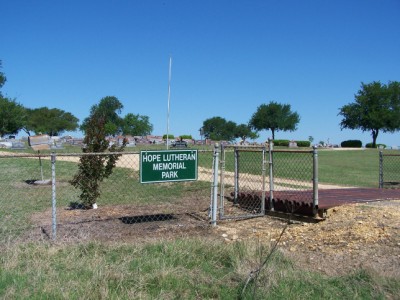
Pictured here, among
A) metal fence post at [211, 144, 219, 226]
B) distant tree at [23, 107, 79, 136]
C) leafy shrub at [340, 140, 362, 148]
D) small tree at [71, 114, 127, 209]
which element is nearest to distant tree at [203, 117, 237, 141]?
distant tree at [23, 107, 79, 136]

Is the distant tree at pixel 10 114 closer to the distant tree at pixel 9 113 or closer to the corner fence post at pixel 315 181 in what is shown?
the distant tree at pixel 9 113

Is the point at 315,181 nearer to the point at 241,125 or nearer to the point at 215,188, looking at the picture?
the point at 215,188

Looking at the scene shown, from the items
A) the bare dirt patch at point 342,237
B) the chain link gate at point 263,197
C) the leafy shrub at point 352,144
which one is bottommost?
the bare dirt patch at point 342,237

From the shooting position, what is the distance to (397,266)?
213 inches

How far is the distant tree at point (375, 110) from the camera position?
6894 centimetres


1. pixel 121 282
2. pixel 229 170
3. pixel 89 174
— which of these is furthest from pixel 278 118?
pixel 121 282

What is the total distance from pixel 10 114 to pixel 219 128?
66447mm

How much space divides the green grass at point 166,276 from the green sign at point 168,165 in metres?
2.23

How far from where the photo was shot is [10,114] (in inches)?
1988

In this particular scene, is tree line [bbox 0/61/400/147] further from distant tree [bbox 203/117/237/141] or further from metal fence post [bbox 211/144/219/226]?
metal fence post [bbox 211/144/219/226]

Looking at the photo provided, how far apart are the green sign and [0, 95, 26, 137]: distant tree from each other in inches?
1840

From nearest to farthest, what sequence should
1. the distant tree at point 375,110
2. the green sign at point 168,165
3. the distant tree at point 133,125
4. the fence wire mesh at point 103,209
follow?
1. the fence wire mesh at point 103,209
2. the green sign at point 168,165
3. the distant tree at point 375,110
4. the distant tree at point 133,125

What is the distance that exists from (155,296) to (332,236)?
3.78 metres

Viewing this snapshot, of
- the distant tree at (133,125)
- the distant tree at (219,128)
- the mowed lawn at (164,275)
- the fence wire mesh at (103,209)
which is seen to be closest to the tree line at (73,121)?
the distant tree at (133,125)
